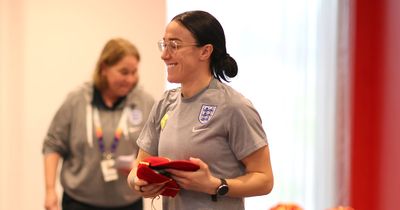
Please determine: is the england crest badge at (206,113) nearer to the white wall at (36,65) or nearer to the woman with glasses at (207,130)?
the woman with glasses at (207,130)

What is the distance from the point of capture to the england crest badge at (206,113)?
1771 millimetres

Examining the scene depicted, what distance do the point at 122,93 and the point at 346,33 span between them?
7.26 ft

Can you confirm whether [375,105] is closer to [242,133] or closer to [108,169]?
[108,169]

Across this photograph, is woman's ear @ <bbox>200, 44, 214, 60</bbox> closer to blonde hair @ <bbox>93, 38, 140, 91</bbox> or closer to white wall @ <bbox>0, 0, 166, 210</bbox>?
blonde hair @ <bbox>93, 38, 140, 91</bbox>

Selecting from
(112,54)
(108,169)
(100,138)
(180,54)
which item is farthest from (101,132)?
(180,54)

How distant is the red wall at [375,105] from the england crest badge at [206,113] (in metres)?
2.84

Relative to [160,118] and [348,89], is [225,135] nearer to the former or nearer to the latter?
[160,118]

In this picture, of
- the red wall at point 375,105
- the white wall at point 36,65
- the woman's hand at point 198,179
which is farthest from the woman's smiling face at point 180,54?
the red wall at point 375,105

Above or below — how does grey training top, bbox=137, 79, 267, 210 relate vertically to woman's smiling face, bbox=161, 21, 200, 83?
below

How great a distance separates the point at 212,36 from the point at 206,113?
229 millimetres

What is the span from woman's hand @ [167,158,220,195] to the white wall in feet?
8.52

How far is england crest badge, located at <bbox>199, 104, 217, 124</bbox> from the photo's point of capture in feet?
5.81

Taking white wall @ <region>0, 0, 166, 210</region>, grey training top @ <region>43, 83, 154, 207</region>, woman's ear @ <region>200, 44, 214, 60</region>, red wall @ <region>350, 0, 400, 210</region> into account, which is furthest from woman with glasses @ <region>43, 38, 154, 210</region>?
red wall @ <region>350, 0, 400, 210</region>

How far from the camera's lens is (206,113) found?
178 cm
